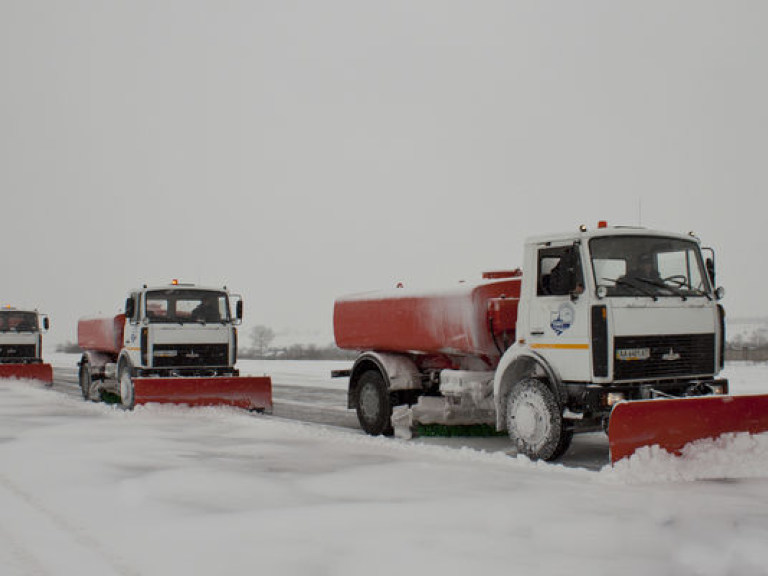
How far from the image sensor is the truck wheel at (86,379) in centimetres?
2020

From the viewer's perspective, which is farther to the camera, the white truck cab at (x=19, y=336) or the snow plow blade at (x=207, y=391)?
the white truck cab at (x=19, y=336)

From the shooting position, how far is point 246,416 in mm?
14680

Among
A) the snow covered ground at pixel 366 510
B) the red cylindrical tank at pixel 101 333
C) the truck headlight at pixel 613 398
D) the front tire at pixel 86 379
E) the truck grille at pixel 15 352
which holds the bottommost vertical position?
the snow covered ground at pixel 366 510

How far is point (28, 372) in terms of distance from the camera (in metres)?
24.5

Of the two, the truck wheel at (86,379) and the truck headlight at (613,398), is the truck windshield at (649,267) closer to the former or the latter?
the truck headlight at (613,398)

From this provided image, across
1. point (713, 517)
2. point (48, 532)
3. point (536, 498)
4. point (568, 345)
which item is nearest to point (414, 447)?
point (568, 345)

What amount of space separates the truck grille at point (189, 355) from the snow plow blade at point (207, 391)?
84cm

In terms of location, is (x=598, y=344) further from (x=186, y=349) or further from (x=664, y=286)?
(x=186, y=349)

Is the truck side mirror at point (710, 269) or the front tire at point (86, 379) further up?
the truck side mirror at point (710, 269)

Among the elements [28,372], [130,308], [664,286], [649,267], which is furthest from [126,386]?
[664,286]

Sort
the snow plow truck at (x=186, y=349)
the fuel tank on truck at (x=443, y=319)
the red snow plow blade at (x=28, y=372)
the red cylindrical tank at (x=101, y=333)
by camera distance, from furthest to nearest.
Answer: the red snow plow blade at (x=28, y=372), the red cylindrical tank at (x=101, y=333), the snow plow truck at (x=186, y=349), the fuel tank on truck at (x=443, y=319)

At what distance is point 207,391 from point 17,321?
44.2ft

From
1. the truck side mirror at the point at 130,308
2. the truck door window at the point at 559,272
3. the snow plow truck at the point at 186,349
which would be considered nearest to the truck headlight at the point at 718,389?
the truck door window at the point at 559,272

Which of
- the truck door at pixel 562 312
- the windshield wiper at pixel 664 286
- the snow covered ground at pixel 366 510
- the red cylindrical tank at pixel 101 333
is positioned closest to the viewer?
the snow covered ground at pixel 366 510
